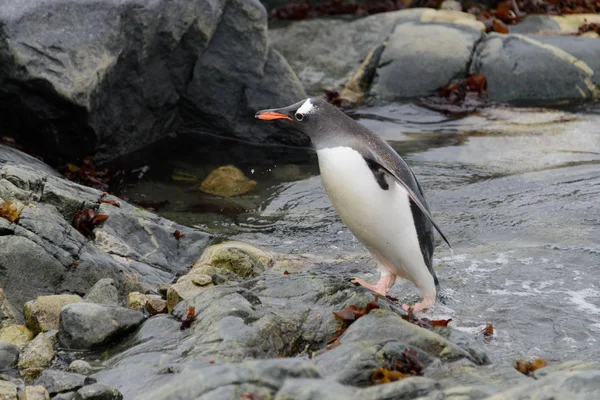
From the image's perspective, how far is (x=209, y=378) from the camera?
370 cm

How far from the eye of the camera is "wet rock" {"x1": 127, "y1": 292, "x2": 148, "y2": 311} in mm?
5559

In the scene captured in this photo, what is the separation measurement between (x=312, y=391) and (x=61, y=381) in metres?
1.56

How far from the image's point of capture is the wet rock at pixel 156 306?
17.7ft

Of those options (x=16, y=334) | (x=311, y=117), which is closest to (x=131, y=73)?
(x=311, y=117)

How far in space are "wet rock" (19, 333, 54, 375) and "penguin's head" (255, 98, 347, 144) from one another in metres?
1.89

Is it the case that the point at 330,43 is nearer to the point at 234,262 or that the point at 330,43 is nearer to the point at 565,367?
the point at 234,262

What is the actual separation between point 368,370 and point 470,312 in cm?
217

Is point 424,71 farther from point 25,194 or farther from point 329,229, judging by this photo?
point 25,194

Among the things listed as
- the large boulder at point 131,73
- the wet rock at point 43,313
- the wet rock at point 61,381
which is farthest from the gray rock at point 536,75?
the wet rock at point 61,381

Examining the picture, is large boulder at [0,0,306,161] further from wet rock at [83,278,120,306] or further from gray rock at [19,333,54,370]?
gray rock at [19,333,54,370]

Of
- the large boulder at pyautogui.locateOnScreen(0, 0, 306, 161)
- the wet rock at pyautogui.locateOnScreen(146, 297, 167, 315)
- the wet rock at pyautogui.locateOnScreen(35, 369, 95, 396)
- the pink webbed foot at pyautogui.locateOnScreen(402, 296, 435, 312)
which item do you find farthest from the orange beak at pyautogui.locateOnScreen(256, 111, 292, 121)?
the large boulder at pyautogui.locateOnScreen(0, 0, 306, 161)

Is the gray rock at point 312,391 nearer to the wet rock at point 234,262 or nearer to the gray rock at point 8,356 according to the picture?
the gray rock at point 8,356

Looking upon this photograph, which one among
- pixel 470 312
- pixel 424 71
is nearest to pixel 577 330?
pixel 470 312

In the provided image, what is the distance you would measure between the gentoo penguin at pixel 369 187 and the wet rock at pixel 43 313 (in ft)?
5.58
